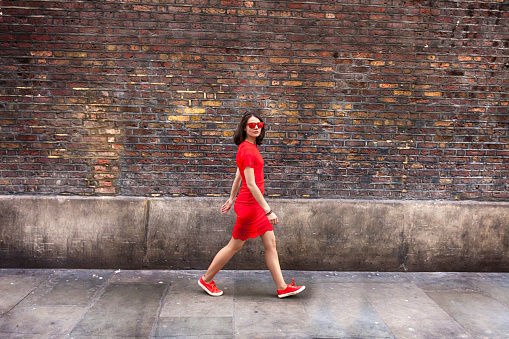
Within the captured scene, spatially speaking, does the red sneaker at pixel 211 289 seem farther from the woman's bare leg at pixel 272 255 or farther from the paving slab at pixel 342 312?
the paving slab at pixel 342 312

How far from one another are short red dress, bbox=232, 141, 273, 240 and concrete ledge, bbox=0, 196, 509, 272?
812 mm

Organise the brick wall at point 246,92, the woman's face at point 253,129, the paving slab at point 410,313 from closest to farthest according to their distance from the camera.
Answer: the paving slab at point 410,313
the woman's face at point 253,129
the brick wall at point 246,92

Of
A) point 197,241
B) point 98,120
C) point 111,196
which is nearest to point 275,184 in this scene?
point 197,241

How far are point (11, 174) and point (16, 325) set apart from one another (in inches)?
79.3

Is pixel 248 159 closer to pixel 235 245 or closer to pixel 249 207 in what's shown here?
pixel 249 207

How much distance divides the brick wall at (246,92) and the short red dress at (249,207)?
899 millimetres

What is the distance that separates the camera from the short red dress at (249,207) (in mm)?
3463

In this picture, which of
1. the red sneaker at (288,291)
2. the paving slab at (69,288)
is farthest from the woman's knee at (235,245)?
the paving slab at (69,288)

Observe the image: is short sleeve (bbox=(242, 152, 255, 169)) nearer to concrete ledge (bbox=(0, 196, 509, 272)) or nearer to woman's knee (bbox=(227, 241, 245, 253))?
woman's knee (bbox=(227, 241, 245, 253))

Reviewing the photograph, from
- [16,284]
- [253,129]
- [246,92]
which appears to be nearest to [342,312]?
[253,129]

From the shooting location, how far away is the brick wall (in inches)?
167

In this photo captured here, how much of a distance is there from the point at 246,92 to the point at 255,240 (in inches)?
73.0

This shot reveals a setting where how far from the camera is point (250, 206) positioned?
140 inches

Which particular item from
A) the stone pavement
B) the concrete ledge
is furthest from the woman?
the concrete ledge
